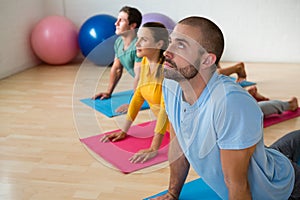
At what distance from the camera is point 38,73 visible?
3988 mm

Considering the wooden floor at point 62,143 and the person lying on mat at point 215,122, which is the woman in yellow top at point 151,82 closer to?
the wooden floor at point 62,143

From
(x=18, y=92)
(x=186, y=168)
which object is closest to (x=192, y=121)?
(x=186, y=168)

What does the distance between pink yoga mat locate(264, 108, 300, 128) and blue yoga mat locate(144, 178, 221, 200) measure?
2.99ft

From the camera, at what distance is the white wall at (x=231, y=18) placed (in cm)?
416

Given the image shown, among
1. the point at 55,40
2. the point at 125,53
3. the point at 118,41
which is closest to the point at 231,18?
the point at 55,40

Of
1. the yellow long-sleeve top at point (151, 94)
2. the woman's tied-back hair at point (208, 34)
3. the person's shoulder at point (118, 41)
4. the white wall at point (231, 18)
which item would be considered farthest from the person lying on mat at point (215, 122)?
the white wall at point (231, 18)

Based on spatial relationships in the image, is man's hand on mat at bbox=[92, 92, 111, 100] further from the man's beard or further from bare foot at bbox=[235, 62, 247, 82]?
the man's beard

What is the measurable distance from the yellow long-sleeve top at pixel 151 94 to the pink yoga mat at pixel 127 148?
0.12 metres

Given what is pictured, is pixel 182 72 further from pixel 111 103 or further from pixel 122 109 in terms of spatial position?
pixel 111 103

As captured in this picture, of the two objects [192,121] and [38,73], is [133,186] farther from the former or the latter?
[38,73]

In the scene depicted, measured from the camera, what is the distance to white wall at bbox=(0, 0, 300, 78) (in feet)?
13.6

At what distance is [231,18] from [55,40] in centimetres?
198

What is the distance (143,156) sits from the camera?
1919 millimetres

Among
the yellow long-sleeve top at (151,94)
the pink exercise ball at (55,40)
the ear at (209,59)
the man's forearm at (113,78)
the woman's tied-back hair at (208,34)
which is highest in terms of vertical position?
the woman's tied-back hair at (208,34)
